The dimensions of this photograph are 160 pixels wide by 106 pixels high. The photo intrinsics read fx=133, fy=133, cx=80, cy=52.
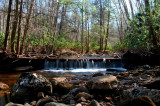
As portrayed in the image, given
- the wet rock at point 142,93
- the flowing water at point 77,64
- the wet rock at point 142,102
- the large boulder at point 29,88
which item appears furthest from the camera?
the flowing water at point 77,64

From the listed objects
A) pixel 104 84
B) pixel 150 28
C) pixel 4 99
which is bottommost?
pixel 4 99

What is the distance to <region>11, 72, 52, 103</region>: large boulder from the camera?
3.43 metres

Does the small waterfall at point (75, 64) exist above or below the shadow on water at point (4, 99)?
above

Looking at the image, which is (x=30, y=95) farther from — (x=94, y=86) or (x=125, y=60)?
(x=125, y=60)

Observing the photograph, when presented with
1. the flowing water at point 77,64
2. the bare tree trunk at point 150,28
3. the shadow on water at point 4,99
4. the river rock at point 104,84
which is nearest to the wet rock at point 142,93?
the river rock at point 104,84

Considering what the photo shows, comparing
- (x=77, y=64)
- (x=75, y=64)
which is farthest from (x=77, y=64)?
(x=75, y=64)

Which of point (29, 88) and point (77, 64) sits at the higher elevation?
point (77, 64)

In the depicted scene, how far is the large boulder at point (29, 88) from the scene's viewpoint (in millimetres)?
3434

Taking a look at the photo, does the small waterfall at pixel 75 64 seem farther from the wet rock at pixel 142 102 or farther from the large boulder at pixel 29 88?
the wet rock at pixel 142 102

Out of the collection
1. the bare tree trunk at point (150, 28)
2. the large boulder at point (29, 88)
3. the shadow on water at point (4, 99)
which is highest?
the bare tree trunk at point (150, 28)

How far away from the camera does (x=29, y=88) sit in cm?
354

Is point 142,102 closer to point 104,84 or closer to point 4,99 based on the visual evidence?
point 104,84

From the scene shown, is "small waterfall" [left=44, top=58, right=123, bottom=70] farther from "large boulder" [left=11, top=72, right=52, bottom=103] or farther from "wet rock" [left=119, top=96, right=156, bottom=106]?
"wet rock" [left=119, top=96, right=156, bottom=106]

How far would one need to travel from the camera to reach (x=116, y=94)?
330 cm
